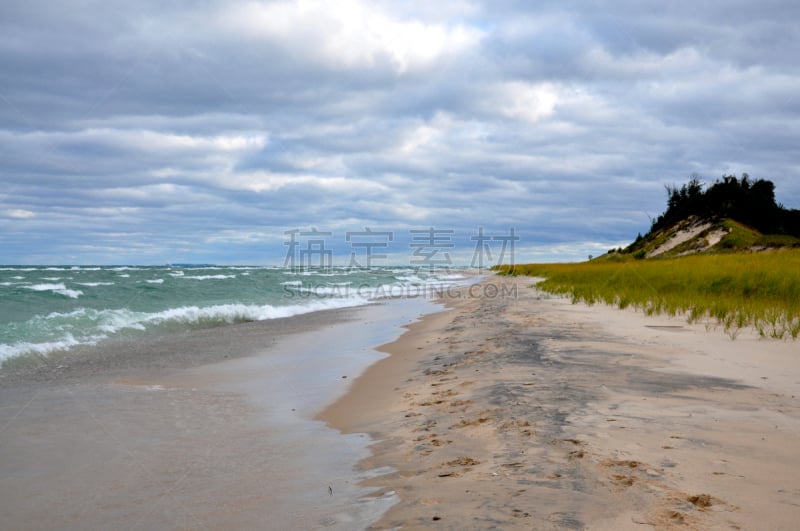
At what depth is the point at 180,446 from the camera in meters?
5.72

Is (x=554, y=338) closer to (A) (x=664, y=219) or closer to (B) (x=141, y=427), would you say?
(B) (x=141, y=427)

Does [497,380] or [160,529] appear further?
[497,380]

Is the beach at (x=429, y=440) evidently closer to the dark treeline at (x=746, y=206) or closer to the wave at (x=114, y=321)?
the wave at (x=114, y=321)

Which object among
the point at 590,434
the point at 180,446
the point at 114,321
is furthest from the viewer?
the point at 114,321

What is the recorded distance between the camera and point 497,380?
24.4 ft

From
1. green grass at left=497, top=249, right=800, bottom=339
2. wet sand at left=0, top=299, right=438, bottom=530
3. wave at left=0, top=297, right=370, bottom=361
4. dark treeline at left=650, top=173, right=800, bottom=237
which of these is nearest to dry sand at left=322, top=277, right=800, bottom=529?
wet sand at left=0, top=299, right=438, bottom=530

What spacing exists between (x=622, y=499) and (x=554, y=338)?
7.70 metres

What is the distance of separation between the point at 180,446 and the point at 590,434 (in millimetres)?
3710

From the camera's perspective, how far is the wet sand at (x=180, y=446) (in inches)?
159

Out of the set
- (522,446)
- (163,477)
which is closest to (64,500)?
(163,477)

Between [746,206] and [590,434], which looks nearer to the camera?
[590,434]

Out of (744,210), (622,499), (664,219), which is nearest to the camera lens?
(622,499)

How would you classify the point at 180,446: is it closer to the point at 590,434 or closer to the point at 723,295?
the point at 590,434

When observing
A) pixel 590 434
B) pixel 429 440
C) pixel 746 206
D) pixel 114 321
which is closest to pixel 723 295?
pixel 590 434
